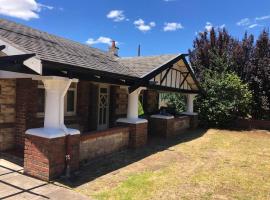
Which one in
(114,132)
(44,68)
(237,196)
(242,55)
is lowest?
(237,196)

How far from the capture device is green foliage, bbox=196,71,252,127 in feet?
53.0

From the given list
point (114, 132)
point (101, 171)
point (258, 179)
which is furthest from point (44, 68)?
point (258, 179)

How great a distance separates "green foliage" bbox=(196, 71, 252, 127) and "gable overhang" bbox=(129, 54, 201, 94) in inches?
46.2

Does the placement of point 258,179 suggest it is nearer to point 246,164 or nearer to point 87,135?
point 246,164

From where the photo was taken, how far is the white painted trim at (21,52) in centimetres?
588

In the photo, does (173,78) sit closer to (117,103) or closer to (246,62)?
(117,103)

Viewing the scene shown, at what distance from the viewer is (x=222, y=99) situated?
53.9 ft

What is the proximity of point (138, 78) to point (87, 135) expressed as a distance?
3.06 metres

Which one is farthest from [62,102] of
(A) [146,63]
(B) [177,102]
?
(B) [177,102]

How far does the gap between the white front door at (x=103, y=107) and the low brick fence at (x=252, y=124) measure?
9.49 m

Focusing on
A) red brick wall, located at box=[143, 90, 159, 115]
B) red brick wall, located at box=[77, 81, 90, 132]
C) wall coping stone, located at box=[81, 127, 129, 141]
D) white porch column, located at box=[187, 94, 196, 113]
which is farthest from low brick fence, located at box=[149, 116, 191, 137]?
red brick wall, located at box=[77, 81, 90, 132]

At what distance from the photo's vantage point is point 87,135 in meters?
7.53

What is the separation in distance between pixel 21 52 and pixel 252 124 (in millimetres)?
15173

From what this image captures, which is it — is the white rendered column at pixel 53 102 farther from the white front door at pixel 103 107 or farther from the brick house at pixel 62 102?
the white front door at pixel 103 107
